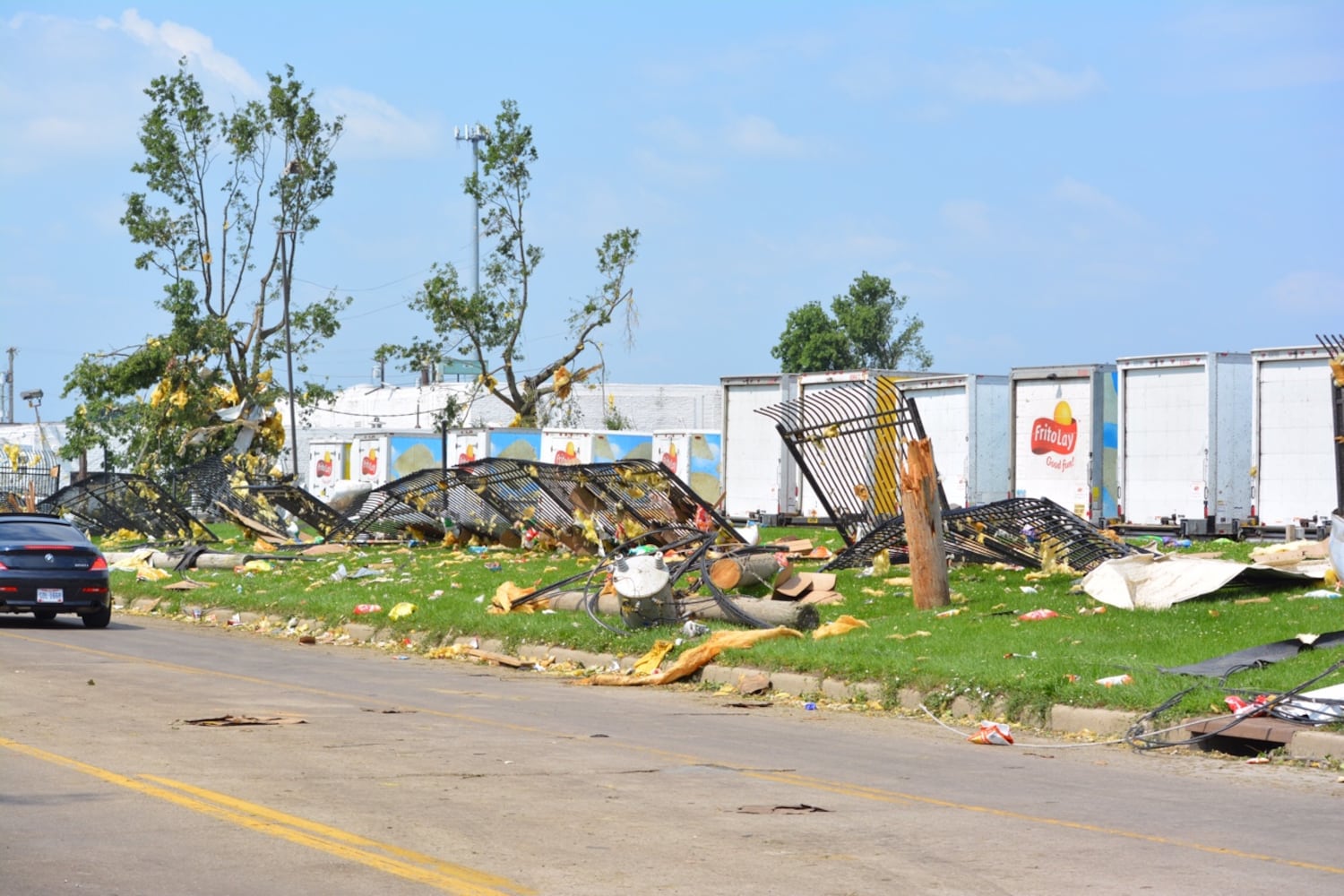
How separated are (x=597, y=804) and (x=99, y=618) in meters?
14.3

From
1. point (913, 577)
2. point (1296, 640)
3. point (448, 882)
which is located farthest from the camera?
point (913, 577)

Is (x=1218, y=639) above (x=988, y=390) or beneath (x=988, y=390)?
beneath

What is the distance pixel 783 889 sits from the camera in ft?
20.5

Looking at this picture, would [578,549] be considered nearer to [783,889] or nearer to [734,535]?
[734,535]

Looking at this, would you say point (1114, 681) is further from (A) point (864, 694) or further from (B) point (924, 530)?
(B) point (924, 530)

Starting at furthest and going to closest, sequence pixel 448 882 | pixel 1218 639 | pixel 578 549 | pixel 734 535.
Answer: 1. pixel 578 549
2. pixel 734 535
3. pixel 1218 639
4. pixel 448 882

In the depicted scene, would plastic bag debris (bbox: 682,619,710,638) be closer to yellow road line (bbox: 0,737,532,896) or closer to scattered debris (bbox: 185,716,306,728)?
scattered debris (bbox: 185,716,306,728)

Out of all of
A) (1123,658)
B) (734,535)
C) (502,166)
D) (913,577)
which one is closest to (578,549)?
(734,535)

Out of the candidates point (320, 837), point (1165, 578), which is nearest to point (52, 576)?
point (1165, 578)

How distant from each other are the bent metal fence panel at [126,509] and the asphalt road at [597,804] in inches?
870

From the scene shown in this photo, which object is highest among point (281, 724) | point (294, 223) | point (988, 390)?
point (294, 223)

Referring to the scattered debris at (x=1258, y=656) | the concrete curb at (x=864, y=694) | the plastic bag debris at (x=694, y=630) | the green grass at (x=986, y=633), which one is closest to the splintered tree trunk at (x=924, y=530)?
the green grass at (x=986, y=633)

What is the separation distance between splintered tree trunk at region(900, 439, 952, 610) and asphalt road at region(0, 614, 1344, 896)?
398 cm

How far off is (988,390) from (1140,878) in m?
23.9
